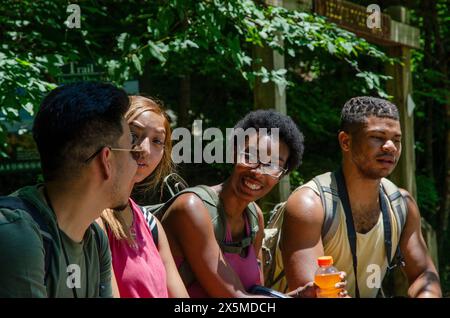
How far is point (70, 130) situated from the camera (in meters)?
2.13

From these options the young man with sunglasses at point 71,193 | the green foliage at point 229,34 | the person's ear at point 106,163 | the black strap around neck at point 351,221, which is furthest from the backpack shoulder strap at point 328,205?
the green foliage at point 229,34

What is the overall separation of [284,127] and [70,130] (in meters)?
1.43

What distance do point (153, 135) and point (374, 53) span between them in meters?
2.68

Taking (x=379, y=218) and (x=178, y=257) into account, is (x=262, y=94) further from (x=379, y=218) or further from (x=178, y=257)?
(x=178, y=257)

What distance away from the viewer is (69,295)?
7.00 ft

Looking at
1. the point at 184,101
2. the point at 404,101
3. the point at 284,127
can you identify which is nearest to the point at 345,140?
the point at 284,127

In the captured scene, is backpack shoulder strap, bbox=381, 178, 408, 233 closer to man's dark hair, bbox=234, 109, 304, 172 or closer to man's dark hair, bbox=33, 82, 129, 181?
man's dark hair, bbox=234, 109, 304, 172

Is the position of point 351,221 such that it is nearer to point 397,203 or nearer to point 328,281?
point 397,203

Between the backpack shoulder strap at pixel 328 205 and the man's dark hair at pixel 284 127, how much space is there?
156mm

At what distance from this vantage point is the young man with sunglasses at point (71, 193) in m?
1.93

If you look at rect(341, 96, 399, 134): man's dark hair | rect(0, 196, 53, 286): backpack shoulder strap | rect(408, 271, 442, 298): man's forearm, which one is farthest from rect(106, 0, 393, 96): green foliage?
rect(0, 196, 53, 286): backpack shoulder strap

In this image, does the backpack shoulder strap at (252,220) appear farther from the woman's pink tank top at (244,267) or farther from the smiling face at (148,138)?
the smiling face at (148,138)

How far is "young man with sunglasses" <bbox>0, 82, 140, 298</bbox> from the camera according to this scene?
6.32 ft
